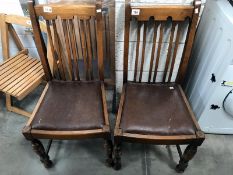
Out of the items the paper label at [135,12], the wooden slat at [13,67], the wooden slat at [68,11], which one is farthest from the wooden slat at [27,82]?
the paper label at [135,12]

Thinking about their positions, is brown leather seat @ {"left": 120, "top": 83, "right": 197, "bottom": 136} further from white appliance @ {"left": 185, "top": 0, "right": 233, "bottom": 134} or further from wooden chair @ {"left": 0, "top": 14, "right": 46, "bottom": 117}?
wooden chair @ {"left": 0, "top": 14, "right": 46, "bottom": 117}

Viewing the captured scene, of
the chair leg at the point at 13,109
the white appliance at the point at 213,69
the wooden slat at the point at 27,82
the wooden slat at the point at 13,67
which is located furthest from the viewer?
the chair leg at the point at 13,109

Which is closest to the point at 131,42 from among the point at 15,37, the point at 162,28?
the point at 162,28

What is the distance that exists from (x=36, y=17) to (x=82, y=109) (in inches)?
24.1

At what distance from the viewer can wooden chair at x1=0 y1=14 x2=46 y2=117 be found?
1610 millimetres

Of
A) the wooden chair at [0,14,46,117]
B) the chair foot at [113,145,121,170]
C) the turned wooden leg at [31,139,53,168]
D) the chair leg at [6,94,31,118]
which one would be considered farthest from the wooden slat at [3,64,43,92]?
the chair foot at [113,145,121,170]

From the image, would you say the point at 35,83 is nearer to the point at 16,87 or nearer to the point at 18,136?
the point at 16,87

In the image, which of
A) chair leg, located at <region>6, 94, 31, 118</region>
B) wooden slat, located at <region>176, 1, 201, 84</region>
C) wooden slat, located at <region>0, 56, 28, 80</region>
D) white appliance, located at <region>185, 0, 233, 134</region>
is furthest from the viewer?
chair leg, located at <region>6, 94, 31, 118</region>

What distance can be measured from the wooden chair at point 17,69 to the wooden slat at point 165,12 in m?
0.79

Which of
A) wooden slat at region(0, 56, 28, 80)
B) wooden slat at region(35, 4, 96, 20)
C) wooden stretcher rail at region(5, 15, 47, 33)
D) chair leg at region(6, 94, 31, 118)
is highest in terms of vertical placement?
wooden slat at region(35, 4, 96, 20)

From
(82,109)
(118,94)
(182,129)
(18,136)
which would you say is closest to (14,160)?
(18,136)

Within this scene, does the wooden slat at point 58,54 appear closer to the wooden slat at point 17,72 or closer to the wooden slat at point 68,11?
the wooden slat at point 68,11

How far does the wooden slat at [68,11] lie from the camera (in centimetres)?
121

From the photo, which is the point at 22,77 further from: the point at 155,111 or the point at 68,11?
the point at 155,111
